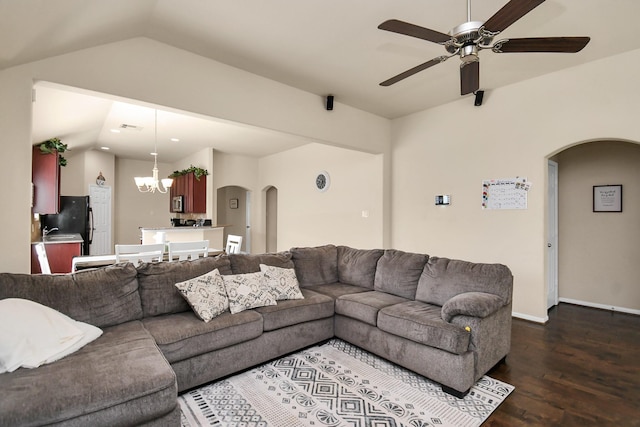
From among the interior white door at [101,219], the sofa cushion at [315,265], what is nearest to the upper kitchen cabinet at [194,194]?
the interior white door at [101,219]

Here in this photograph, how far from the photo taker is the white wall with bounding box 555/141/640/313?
4.12 metres

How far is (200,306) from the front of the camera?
2.49 metres

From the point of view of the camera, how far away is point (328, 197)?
6207 millimetres

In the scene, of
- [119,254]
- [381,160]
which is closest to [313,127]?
[381,160]

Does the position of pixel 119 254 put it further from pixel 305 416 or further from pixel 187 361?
pixel 305 416

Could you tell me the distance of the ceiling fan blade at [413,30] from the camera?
6.30ft

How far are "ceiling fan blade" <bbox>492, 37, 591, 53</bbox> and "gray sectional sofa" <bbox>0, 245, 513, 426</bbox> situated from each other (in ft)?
5.44

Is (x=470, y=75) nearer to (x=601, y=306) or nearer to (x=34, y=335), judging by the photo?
(x=34, y=335)

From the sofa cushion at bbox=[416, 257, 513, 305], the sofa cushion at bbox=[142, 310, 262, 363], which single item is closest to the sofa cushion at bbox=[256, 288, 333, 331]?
the sofa cushion at bbox=[142, 310, 262, 363]

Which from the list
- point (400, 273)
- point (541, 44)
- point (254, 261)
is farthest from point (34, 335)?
point (541, 44)

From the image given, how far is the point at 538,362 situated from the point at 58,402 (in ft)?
11.1

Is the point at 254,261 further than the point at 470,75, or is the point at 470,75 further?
the point at 254,261

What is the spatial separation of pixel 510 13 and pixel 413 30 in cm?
52

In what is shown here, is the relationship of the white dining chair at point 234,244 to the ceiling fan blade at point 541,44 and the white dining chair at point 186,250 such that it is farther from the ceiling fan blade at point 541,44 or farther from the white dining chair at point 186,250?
the ceiling fan blade at point 541,44
